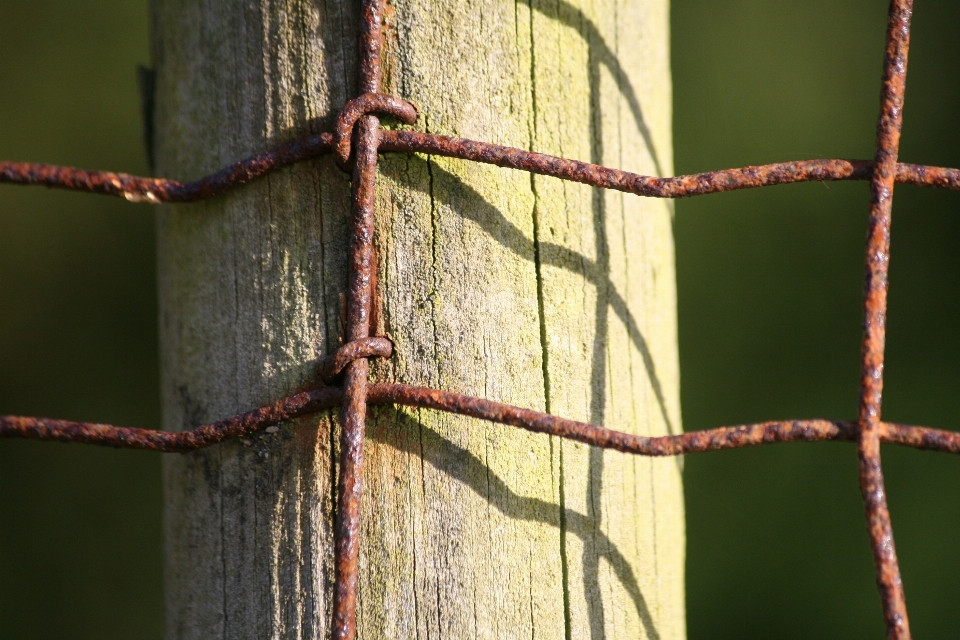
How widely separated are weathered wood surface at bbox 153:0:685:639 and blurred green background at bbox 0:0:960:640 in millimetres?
2359

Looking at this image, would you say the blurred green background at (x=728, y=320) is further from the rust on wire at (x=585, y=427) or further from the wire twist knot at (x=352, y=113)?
the wire twist knot at (x=352, y=113)

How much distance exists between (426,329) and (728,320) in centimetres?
278

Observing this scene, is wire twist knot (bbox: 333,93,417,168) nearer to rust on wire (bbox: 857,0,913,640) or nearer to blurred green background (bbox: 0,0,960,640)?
rust on wire (bbox: 857,0,913,640)

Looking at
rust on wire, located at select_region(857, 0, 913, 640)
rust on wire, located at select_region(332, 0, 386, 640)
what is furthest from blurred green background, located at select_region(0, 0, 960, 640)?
rust on wire, located at select_region(332, 0, 386, 640)

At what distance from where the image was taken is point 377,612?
85 cm

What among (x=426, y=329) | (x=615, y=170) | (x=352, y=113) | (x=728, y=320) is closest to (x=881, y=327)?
(x=615, y=170)

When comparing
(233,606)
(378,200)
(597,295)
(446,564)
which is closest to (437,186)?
(378,200)

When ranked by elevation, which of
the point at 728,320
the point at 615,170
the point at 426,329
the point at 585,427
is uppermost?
the point at 728,320

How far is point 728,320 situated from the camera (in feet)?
11.2

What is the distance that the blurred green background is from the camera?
3.11 m

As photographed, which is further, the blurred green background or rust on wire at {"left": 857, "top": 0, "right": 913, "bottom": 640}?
the blurred green background

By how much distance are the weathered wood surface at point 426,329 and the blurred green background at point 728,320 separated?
236cm

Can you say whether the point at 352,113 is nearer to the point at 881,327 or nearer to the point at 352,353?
the point at 352,353

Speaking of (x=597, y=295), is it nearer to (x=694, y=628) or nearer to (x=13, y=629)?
(x=694, y=628)
